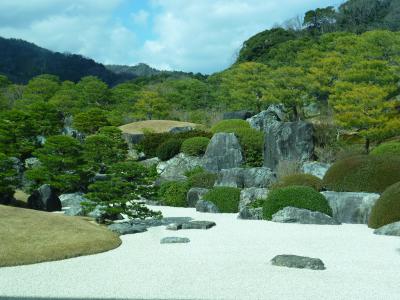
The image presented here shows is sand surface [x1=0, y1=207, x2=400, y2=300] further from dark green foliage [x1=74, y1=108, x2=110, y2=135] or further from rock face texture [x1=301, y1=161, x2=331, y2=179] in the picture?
dark green foliage [x1=74, y1=108, x2=110, y2=135]

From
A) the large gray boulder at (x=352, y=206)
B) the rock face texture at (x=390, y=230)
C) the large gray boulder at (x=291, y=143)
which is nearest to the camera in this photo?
the rock face texture at (x=390, y=230)

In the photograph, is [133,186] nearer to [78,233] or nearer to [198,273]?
[78,233]

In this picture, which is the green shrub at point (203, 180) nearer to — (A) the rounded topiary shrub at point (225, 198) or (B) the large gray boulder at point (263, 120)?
(A) the rounded topiary shrub at point (225, 198)

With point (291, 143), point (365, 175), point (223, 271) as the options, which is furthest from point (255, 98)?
point (223, 271)

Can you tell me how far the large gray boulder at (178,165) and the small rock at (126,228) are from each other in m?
10.2

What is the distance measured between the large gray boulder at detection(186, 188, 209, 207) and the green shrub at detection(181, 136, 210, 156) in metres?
6.48

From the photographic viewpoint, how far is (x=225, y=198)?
1548cm

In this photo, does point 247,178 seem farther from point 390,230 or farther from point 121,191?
point 390,230

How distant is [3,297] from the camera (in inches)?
225

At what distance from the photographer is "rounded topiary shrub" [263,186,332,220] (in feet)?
41.6

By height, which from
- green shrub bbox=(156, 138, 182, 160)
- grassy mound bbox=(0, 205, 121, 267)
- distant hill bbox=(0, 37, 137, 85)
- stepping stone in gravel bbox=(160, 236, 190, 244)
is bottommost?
stepping stone in gravel bbox=(160, 236, 190, 244)

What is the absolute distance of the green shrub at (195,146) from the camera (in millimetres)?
23688

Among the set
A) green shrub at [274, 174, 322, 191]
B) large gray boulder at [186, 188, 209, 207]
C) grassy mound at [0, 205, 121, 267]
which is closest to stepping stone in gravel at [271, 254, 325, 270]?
grassy mound at [0, 205, 121, 267]

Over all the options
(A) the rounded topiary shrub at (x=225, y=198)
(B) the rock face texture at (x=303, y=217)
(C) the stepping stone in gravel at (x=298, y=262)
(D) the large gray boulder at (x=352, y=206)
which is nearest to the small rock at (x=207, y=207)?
(A) the rounded topiary shrub at (x=225, y=198)
